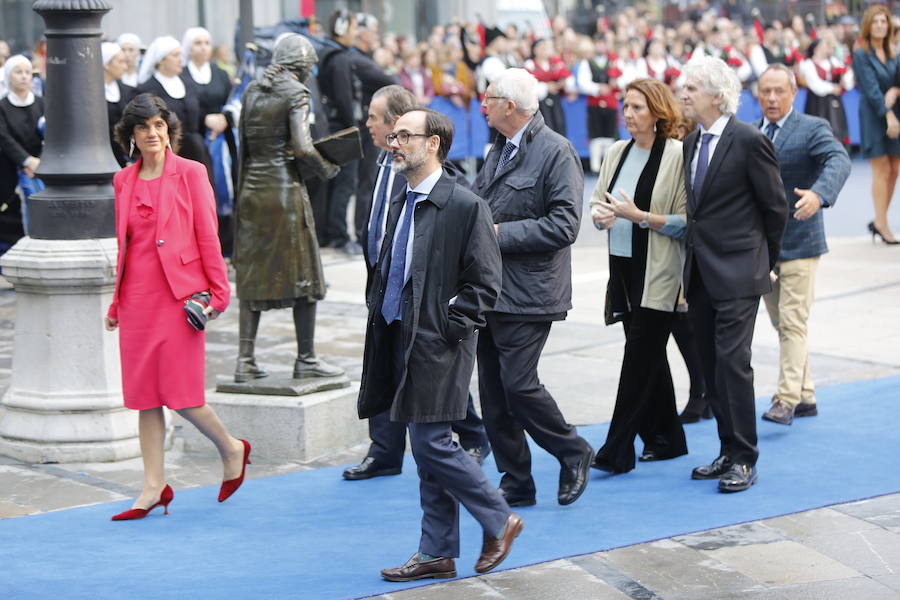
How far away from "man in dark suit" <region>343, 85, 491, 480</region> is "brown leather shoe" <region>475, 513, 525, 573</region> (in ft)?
3.78

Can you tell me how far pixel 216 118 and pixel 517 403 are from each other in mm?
6362

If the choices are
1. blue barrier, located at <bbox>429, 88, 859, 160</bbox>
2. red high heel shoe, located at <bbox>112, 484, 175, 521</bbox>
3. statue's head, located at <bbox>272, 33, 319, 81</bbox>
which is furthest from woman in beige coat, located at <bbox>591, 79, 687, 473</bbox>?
blue barrier, located at <bbox>429, 88, 859, 160</bbox>

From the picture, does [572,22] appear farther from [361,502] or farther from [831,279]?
[361,502]

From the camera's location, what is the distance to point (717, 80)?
6570 millimetres

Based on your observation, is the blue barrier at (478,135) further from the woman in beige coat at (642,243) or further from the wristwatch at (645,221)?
the wristwatch at (645,221)

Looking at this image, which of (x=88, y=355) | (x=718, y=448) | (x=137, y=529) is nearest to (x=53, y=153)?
(x=88, y=355)

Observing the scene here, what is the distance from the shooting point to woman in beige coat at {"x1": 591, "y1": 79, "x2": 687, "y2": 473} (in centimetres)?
676

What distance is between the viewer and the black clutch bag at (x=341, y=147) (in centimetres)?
740

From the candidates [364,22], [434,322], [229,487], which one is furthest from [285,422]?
[364,22]

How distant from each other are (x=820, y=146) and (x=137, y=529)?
3.89 meters

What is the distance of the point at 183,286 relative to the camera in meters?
6.18

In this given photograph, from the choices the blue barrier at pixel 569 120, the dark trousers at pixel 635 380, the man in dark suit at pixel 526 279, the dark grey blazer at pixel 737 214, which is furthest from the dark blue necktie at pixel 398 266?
the blue barrier at pixel 569 120

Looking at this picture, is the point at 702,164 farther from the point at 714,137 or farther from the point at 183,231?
the point at 183,231

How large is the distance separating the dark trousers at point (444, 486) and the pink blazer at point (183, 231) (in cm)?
118
